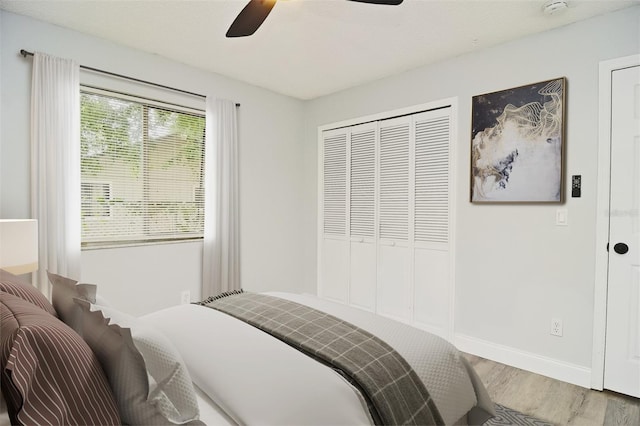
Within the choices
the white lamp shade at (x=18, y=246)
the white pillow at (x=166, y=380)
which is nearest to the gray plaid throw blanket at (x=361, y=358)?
the white pillow at (x=166, y=380)

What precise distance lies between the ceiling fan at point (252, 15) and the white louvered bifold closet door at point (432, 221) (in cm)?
172

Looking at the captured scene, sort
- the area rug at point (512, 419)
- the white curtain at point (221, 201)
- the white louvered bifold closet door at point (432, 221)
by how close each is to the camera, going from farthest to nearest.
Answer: the white curtain at point (221, 201)
the white louvered bifold closet door at point (432, 221)
the area rug at point (512, 419)

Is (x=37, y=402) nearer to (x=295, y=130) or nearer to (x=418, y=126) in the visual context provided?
(x=418, y=126)

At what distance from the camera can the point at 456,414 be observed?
1464 millimetres

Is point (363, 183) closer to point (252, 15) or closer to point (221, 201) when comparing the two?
point (221, 201)

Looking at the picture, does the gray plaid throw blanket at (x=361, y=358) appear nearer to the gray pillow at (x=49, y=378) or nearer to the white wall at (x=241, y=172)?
the gray pillow at (x=49, y=378)

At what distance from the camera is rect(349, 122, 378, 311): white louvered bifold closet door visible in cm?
383

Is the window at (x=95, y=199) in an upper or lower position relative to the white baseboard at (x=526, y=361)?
upper

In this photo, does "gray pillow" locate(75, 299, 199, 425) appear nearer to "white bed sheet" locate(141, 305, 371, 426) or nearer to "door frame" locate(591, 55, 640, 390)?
"white bed sheet" locate(141, 305, 371, 426)

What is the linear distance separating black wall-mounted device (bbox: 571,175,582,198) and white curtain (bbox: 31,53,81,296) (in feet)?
12.0

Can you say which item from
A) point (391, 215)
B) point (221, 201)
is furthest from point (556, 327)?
point (221, 201)

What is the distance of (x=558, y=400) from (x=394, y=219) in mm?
1916

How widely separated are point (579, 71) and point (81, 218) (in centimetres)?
390

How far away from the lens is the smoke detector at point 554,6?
2.29 metres
